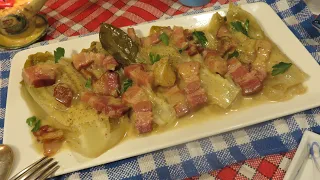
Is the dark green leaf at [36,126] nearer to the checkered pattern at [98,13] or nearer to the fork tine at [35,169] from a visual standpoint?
the fork tine at [35,169]

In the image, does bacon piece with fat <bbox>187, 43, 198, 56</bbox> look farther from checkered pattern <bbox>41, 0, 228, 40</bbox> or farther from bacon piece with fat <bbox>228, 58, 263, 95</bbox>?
checkered pattern <bbox>41, 0, 228, 40</bbox>

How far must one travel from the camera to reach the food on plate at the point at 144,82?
172 centimetres

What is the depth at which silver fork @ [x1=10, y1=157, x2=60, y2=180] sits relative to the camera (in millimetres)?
Answer: 1554

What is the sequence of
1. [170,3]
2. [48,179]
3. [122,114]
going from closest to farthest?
[48,179]
[122,114]
[170,3]

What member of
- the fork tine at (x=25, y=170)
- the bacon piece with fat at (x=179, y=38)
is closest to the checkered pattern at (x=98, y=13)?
the bacon piece with fat at (x=179, y=38)

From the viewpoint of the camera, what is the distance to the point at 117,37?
6.75ft

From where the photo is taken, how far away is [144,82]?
5.95 ft

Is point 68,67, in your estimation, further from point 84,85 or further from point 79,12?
point 79,12

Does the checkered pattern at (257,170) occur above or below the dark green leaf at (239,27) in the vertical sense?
below

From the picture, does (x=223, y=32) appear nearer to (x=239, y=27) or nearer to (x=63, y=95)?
(x=239, y=27)

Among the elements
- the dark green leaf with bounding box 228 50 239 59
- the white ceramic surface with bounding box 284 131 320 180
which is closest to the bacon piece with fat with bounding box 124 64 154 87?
the dark green leaf with bounding box 228 50 239 59

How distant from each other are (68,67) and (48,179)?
628 mm

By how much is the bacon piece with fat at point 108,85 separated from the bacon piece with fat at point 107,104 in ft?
0.15

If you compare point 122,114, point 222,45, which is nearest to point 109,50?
point 122,114
